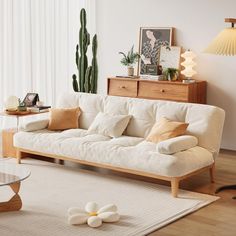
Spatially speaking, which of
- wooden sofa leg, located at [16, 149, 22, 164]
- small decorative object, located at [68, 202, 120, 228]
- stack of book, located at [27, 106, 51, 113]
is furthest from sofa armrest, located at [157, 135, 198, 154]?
stack of book, located at [27, 106, 51, 113]

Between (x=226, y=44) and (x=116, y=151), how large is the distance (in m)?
1.38

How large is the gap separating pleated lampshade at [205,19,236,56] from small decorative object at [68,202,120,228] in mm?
1752

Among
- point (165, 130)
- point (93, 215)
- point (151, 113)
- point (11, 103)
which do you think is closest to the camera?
point (93, 215)

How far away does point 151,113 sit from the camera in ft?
18.4

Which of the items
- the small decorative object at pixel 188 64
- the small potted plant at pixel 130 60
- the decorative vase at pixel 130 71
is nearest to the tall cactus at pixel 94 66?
the small potted plant at pixel 130 60

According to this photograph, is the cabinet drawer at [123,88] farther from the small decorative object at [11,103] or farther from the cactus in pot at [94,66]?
the small decorative object at [11,103]

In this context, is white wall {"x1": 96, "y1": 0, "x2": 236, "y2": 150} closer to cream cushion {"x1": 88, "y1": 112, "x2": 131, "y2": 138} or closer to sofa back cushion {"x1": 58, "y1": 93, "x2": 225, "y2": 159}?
sofa back cushion {"x1": 58, "y1": 93, "x2": 225, "y2": 159}

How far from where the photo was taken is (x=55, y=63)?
27.1 feet

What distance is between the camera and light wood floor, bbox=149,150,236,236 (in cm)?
402

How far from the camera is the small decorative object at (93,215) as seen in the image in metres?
4.04

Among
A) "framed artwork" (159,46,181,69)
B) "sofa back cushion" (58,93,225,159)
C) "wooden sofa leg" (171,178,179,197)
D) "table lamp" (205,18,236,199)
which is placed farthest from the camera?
"framed artwork" (159,46,181,69)

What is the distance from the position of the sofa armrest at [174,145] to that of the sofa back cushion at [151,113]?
0.91 feet

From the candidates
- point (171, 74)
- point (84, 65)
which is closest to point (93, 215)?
point (171, 74)

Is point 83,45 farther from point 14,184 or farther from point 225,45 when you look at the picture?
point 14,184
